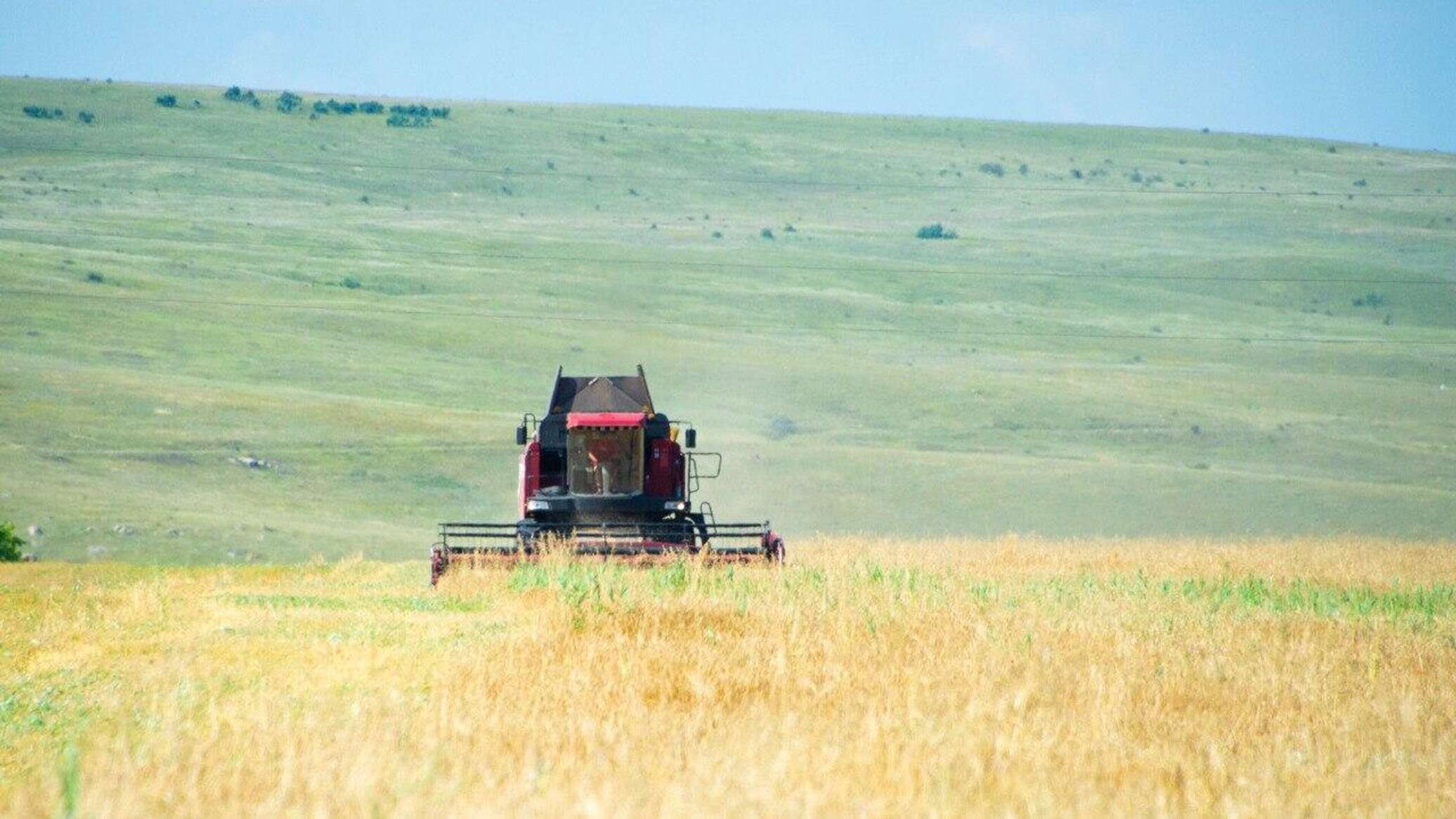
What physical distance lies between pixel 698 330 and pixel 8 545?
2348 inches

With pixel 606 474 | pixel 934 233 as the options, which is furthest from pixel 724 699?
pixel 934 233

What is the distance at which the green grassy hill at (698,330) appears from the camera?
2206 inches

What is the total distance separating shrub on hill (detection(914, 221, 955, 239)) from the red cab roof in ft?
416

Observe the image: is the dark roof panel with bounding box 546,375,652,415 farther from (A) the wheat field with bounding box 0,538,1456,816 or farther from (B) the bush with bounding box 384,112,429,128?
(B) the bush with bounding box 384,112,429,128

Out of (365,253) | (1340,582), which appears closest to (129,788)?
(1340,582)

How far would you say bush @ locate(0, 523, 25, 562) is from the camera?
33.4 metres

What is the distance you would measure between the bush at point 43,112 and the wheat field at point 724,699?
15660 centimetres

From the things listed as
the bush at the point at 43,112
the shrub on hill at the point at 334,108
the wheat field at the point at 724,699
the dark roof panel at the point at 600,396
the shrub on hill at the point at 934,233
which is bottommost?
the wheat field at the point at 724,699

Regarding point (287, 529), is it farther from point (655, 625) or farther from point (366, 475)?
point (655, 625)

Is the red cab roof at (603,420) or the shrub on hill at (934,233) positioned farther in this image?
the shrub on hill at (934,233)

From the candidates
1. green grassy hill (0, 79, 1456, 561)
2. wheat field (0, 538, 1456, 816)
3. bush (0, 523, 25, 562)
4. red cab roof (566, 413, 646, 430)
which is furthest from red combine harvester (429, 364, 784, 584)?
green grassy hill (0, 79, 1456, 561)

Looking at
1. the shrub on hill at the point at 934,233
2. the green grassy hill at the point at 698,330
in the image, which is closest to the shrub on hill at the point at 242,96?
the green grassy hill at the point at 698,330

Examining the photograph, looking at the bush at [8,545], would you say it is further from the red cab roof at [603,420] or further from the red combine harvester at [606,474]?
the red cab roof at [603,420]

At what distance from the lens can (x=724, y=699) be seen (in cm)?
999
